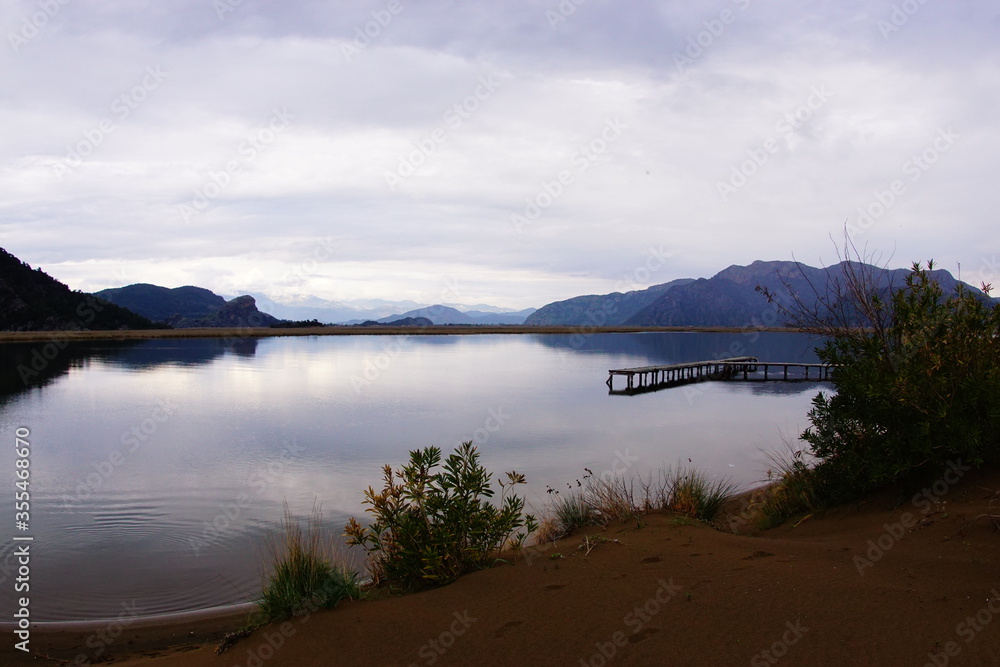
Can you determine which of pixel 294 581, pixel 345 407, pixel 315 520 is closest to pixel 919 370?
pixel 294 581

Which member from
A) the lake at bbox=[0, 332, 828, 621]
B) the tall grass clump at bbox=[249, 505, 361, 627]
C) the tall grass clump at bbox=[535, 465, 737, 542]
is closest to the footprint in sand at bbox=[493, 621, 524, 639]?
the tall grass clump at bbox=[249, 505, 361, 627]

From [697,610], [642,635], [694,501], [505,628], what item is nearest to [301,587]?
[505,628]

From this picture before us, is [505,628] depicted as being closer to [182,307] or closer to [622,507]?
[622,507]

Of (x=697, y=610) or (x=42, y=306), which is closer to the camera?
(x=697, y=610)

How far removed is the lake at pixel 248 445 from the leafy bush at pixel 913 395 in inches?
199

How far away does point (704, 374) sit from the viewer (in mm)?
45000

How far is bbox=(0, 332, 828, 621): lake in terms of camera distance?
8766 mm

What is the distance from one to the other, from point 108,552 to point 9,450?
8831mm

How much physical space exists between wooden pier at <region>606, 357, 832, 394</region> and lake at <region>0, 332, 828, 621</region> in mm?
1587

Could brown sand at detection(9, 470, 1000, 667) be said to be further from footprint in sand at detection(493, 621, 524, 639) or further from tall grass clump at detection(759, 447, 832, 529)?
tall grass clump at detection(759, 447, 832, 529)

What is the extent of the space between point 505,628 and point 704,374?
42.6 metres

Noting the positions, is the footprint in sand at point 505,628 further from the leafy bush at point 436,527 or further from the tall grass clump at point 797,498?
the tall grass clump at point 797,498

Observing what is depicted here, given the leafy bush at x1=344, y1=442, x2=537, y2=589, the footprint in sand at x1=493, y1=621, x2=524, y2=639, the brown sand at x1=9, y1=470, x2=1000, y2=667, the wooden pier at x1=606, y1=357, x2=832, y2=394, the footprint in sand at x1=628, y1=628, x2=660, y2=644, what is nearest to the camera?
the brown sand at x1=9, y1=470, x2=1000, y2=667

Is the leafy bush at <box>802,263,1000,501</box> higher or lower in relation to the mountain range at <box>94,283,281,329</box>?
lower
